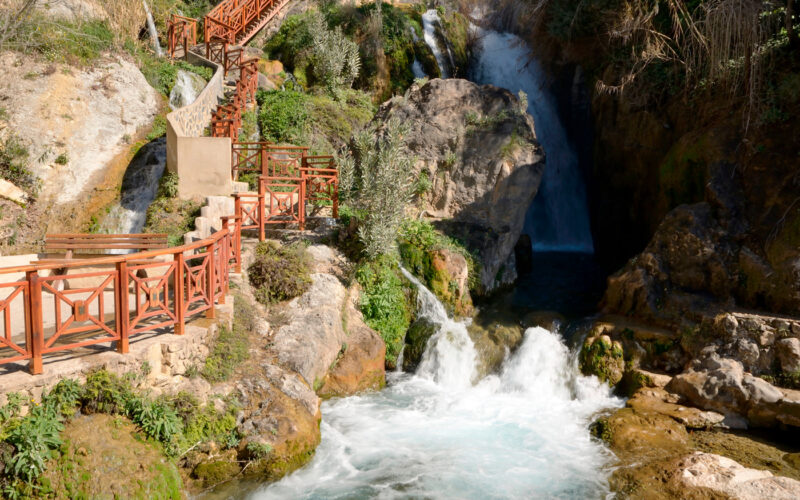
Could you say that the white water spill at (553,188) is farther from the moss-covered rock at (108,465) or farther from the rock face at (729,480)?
the moss-covered rock at (108,465)

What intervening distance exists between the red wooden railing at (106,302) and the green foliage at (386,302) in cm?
319

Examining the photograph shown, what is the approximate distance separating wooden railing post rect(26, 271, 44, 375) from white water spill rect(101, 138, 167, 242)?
7.62 meters

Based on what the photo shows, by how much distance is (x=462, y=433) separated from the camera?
28.0 feet

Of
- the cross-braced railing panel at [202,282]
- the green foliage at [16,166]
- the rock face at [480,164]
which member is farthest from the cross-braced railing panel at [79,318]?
the rock face at [480,164]

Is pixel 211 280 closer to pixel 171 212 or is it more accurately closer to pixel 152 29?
pixel 171 212

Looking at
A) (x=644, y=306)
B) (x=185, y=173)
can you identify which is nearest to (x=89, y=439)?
(x=185, y=173)

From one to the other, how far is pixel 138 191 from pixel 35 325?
9.18m

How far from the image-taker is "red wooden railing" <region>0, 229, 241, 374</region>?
5590mm

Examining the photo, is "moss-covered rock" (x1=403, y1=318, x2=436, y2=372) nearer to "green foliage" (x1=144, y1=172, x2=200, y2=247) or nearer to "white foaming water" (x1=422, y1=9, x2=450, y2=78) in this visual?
"green foliage" (x1=144, y1=172, x2=200, y2=247)

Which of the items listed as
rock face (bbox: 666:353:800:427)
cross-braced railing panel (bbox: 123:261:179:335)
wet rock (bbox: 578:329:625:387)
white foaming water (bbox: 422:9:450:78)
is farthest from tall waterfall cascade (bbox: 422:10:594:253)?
cross-braced railing panel (bbox: 123:261:179:335)

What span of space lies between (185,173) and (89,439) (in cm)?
812

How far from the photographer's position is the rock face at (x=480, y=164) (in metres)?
14.6

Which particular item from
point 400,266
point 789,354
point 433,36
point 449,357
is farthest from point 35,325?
point 433,36

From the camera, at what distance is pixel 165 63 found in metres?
18.2
